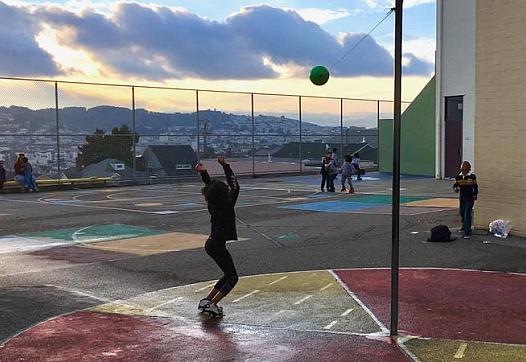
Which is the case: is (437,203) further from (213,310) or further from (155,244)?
(213,310)

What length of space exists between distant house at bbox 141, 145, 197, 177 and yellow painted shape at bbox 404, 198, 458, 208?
52.1 feet

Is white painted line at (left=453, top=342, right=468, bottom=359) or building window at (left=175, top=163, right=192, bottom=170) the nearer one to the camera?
white painted line at (left=453, top=342, right=468, bottom=359)

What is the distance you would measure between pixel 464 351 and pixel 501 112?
8.43 metres

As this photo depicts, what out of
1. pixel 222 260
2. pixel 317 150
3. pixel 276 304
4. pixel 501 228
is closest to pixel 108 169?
pixel 317 150

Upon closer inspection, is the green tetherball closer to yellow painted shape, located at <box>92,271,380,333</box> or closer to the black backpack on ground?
the black backpack on ground

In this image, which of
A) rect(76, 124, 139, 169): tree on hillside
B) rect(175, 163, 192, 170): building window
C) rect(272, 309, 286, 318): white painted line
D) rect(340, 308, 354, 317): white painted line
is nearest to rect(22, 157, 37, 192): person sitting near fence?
rect(76, 124, 139, 169): tree on hillside

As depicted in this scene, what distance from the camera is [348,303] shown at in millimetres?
7723

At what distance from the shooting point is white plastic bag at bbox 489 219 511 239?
42.2 ft

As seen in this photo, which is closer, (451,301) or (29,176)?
(451,301)

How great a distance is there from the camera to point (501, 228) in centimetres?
1291

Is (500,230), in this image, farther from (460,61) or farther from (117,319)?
(460,61)

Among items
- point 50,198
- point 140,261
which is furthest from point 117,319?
point 50,198

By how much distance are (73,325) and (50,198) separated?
62.1ft

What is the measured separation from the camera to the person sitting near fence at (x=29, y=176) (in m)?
27.8
